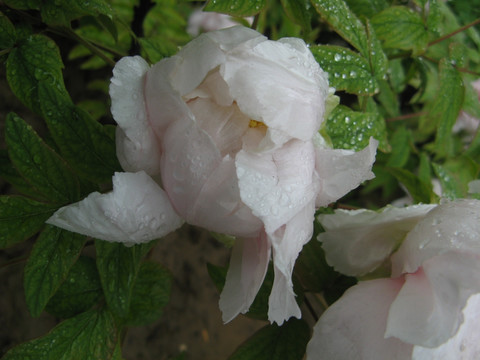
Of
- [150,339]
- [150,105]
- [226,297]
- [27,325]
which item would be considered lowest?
[150,339]

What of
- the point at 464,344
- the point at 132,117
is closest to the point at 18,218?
the point at 132,117

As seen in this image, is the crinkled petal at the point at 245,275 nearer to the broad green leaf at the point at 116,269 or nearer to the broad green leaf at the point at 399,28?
the broad green leaf at the point at 116,269

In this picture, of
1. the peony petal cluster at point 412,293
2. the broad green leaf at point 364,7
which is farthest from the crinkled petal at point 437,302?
the broad green leaf at point 364,7

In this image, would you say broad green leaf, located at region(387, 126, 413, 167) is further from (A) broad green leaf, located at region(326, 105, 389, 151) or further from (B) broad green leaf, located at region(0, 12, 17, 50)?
(B) broad green leaf, located at region(0, 12, 17, 50)

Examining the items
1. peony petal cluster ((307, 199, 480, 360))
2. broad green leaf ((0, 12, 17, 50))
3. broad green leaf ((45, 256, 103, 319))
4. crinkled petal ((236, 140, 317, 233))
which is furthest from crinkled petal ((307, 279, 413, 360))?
broad green leaf ((0, 12, 17, 50))

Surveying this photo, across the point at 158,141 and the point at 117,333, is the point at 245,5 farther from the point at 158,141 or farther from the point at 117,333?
the point at 117,333

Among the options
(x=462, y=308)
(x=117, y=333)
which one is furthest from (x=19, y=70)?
(x=462, y=308)

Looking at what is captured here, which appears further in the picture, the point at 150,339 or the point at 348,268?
the point at 150,339
